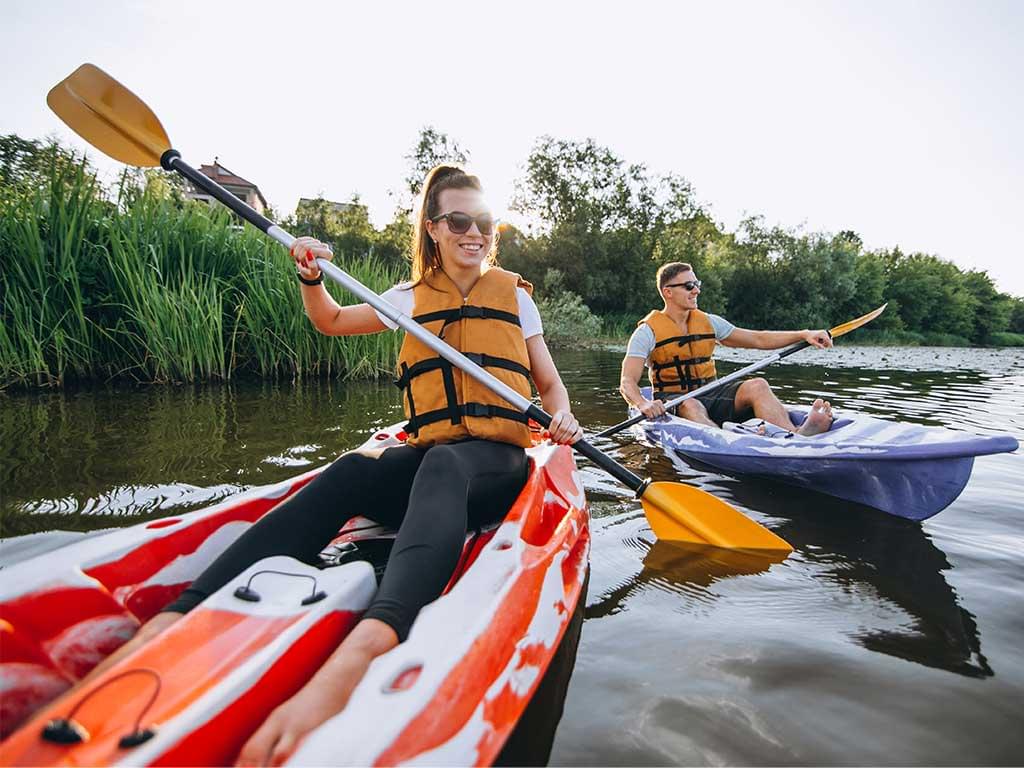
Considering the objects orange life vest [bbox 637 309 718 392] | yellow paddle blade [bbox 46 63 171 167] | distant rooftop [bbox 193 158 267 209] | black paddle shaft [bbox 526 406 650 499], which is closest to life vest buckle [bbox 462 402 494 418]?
black paddle shaft [bbox 526 406 650 499]

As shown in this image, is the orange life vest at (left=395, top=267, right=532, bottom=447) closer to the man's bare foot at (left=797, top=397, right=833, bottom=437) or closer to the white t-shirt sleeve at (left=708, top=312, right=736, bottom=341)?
the man's bare foot at (left=797, top=397, right=833, bottom=437)

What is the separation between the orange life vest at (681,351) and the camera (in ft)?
14.9

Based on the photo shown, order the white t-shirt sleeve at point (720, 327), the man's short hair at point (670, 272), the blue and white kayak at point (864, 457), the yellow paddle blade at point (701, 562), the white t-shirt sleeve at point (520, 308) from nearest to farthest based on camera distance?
the yellow paddle blade at point (701, 562), the white t-shirt sleeve at point (520, 308), the blue and white kayak at point (864, 457), the man's short hair at point (670, 272), the white t-shirt sleeve at point (720, 327)

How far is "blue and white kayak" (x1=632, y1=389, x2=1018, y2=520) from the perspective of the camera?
254 cm

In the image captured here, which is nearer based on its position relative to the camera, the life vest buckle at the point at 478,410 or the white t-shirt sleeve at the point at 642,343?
the life vest buckle at the point at 478,410

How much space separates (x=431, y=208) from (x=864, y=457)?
7.10 feet

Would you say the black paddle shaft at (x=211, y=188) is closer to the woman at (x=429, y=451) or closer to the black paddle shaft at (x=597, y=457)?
Answer: the woman at (x=429, y=451)

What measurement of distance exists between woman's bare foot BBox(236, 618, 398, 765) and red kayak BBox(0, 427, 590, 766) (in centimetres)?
5

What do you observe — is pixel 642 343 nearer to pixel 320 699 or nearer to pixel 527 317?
pixel 527 317

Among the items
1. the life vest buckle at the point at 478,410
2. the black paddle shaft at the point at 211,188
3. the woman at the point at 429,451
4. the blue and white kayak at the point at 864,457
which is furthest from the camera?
the black paddle shaft at the point at 211,188

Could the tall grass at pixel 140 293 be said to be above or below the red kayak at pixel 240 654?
above

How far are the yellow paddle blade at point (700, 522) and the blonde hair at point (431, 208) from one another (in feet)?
3.98

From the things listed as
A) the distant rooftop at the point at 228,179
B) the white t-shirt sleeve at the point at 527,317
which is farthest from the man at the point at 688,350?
the distant rooftop at the point at 228,179

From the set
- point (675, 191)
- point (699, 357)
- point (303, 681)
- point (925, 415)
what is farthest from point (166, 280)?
point (675, 191)
